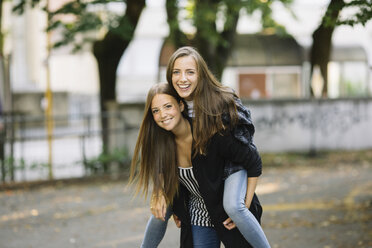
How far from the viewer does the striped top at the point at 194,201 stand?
11.2ft

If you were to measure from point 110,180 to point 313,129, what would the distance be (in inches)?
226

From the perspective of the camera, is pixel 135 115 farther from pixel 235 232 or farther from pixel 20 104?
pixel 20 104

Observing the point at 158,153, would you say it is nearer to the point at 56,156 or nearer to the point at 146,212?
the point at 146,212

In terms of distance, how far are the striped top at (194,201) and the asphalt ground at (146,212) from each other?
7.88ft

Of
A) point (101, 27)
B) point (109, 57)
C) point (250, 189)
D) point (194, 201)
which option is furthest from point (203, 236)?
point (109, 57)

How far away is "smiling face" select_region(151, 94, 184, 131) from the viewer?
132 inches

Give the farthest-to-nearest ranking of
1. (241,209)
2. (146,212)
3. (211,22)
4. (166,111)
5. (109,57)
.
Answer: (109,57), (211,22), (146,212), (166,111), (241,209)

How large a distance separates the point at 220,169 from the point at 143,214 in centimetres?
452

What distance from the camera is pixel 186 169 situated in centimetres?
342

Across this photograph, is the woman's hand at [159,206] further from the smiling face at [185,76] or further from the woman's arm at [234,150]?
the smiling face at [185,76]

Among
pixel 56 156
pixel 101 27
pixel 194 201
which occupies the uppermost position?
pixel 101 27

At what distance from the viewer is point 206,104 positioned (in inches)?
130

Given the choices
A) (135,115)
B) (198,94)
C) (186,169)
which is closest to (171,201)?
(186,169)

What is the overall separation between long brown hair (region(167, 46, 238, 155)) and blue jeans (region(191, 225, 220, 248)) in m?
0.59
